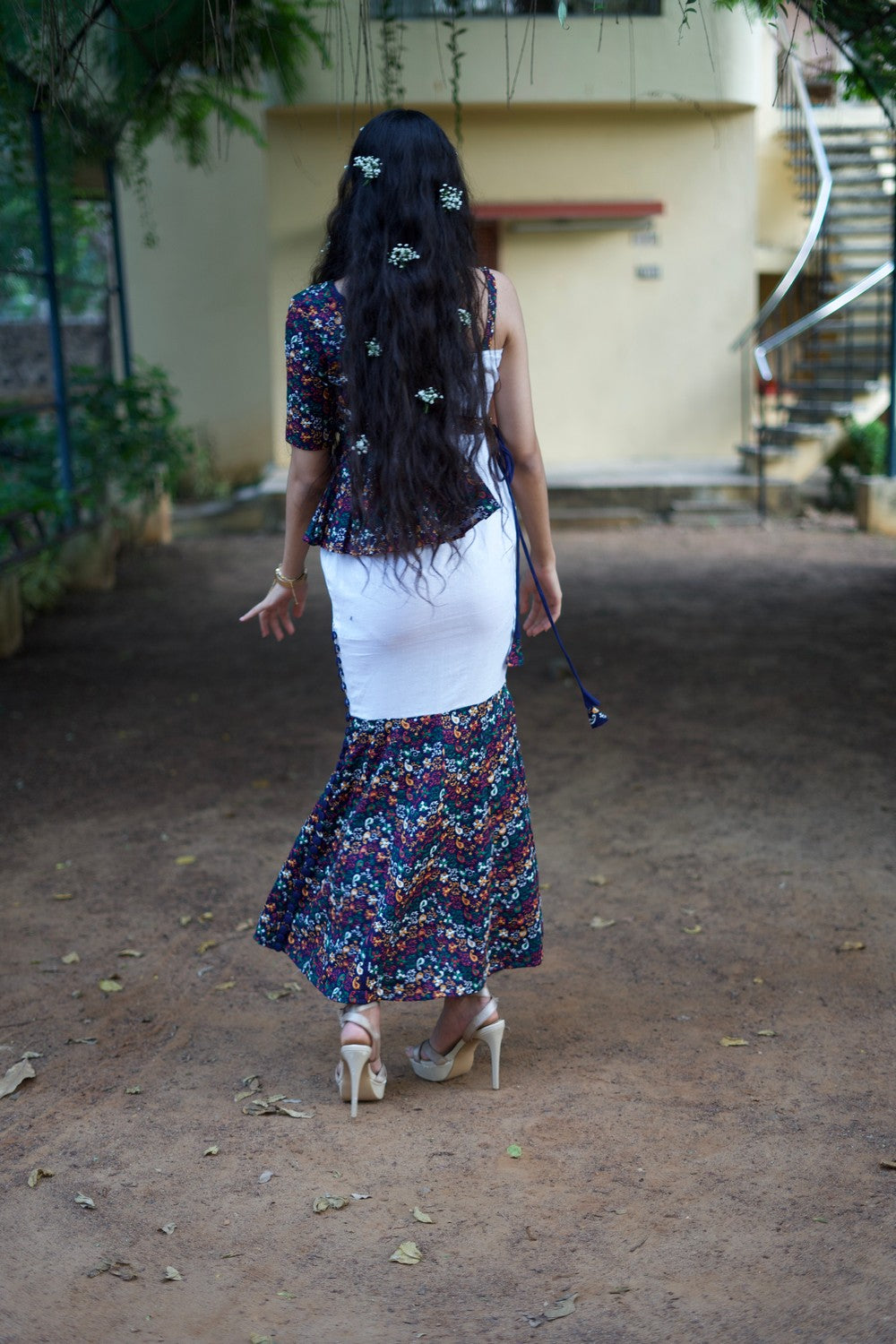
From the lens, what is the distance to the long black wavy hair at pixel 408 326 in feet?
7.79

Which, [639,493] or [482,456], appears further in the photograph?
[639,493]

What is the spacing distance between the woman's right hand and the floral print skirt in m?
0.24

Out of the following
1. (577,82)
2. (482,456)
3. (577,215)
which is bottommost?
(482,456)

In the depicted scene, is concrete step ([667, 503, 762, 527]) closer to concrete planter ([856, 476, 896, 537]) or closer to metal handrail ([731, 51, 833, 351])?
concrete planter ([856, 476, 896, 537])

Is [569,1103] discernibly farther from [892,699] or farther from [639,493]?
[639,493]

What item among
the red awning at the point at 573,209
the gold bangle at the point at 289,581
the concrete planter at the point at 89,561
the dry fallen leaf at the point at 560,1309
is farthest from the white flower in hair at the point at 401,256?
the red awning at the point at 573,209

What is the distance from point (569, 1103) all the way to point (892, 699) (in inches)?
142

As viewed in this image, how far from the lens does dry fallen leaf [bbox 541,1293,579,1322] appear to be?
2053mm

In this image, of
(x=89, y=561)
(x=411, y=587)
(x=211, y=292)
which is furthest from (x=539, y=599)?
(x=211, y=292)

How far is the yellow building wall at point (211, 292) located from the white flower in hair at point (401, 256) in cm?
1013

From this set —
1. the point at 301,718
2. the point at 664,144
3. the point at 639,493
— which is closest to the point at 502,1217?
the point at 301,718

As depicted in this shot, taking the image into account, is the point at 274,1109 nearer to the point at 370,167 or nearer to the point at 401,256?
the point at 401,256

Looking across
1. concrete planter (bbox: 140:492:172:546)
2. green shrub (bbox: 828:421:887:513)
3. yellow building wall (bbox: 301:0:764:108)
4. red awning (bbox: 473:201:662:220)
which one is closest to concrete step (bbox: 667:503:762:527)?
green shrub (bbox: 828:421:887:513)

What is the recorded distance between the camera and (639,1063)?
2871 millimetres
